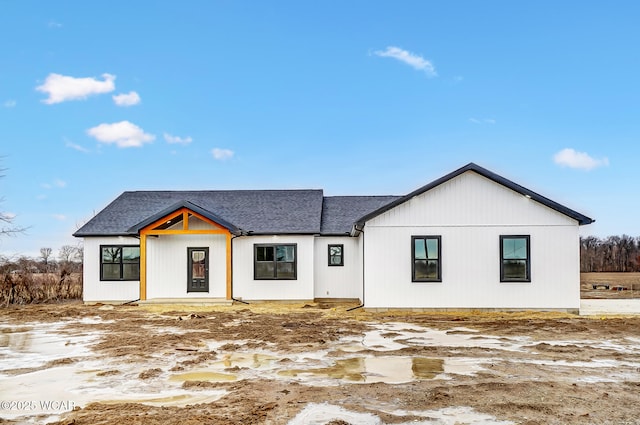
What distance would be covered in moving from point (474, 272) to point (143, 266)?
1226cm

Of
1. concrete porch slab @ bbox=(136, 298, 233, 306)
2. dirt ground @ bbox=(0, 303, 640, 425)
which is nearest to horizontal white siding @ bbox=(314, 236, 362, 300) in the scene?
concrete porch slab @ bbox=(136, 298, 233, 306)

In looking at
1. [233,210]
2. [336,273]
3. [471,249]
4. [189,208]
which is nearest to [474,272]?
[471,249]

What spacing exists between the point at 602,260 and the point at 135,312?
6494 centimetres

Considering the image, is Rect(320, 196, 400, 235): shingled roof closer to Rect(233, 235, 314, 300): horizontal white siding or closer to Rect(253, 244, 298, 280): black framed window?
Rect(233, 235, 314, 300): horizontal white siding

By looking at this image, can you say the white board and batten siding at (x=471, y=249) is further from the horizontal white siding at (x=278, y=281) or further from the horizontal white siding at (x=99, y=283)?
the horizontal white siding at (x=99, y=283)

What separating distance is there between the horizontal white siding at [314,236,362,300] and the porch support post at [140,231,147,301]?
675 cm

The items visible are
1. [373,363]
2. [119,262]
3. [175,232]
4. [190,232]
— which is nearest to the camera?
[373,363]

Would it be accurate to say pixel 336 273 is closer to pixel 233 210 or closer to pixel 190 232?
pixel 233 210

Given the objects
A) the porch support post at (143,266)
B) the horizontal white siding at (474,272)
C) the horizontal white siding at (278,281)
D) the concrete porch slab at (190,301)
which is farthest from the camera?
the horizontal white siding at (278,281)

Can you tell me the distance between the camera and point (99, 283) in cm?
2208

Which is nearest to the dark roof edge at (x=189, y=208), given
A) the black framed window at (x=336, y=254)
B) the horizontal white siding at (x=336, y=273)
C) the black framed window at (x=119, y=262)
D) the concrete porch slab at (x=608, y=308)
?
the black framed window at (x=119, y=262)

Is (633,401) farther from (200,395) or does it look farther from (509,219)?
(509,219)

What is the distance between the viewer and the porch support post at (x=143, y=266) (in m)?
20.8

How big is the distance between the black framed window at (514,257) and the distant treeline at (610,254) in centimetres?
5412
